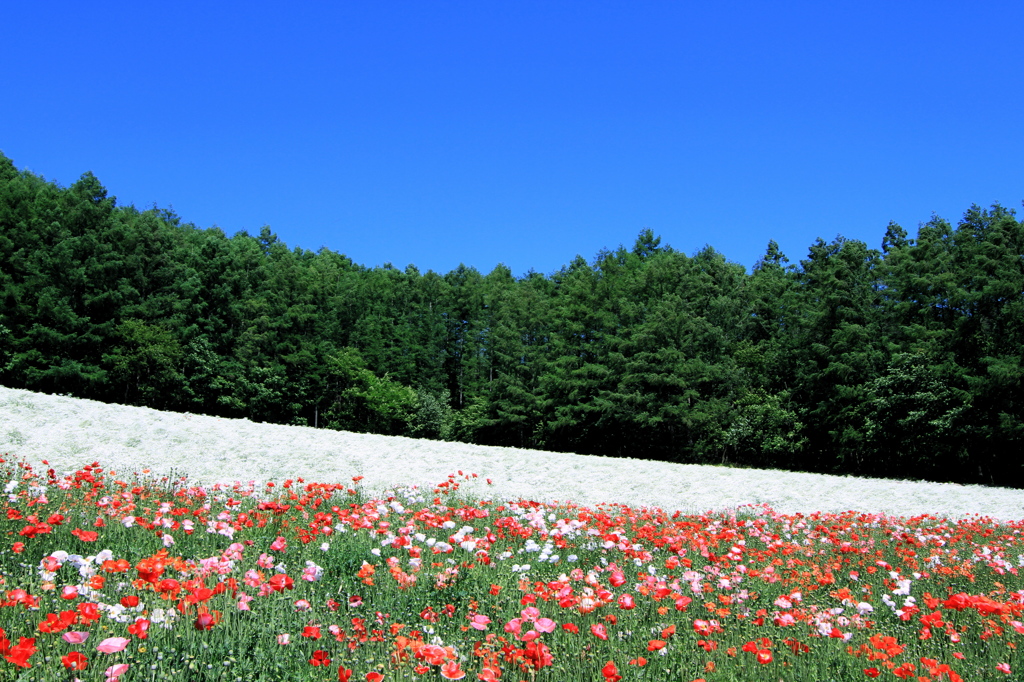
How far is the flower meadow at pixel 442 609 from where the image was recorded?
11.2 feet

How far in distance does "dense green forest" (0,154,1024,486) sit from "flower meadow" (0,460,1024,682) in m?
26.5

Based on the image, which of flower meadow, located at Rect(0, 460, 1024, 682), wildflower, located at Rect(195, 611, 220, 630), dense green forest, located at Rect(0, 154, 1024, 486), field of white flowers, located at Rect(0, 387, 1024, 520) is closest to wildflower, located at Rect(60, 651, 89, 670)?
flower meadow, located at Rect(0, 460, 1024, 682)

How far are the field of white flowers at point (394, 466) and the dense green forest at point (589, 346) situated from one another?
35.5 feet

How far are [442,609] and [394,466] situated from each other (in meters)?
12.6

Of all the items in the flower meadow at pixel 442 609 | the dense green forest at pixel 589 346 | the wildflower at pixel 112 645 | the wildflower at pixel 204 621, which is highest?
the dense green forest at pixel 589 346

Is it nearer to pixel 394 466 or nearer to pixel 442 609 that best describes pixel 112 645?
pixel 442 609

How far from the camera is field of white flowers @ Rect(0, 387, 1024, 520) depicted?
14.2m

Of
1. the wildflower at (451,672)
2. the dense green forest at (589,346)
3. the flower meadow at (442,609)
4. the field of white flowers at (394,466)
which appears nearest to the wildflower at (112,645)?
the flower meadow at (442,609)

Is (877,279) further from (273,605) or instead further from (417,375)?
(273,605)

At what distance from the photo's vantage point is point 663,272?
45.6m

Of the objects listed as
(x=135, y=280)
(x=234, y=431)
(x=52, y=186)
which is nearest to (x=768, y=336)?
(x=234, y=431)

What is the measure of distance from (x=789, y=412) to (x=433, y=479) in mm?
28241

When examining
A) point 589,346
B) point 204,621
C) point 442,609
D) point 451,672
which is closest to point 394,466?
point 442,609

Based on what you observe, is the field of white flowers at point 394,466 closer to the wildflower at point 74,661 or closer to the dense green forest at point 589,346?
A: the wildflower at point 74,661
